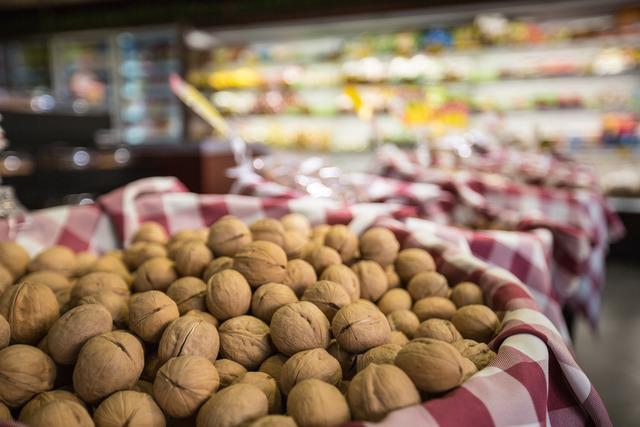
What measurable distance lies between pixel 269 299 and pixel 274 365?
0.36ft

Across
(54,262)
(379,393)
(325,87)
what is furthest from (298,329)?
(325,87)

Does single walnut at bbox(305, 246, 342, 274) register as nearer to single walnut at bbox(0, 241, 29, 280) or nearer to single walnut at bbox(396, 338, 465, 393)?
single walnut at bbox(396, 338, 465, 393)

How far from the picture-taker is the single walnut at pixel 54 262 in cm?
97

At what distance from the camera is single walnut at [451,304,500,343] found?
758mm

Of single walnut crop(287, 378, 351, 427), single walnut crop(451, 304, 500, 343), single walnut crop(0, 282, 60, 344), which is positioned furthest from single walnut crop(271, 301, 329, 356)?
single walnut crop(0, 282, 60, 344)

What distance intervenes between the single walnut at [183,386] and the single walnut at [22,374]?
158 mm

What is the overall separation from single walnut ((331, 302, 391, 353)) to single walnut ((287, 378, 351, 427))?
0.12 meters

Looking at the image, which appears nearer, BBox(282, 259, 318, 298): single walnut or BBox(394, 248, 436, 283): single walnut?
BBox(282, 259, 318, 298): single walnut

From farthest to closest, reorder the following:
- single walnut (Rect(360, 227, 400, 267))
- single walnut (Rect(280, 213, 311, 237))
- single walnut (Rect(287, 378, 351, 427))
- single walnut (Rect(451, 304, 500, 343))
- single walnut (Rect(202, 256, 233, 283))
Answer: single walnut (Rect(280, 213, 311, 237)), single walnut (Rect(360, 227, 400, 267)), single walnut (Rect(202, 256, 233, 283)), single walnut (Rect(451, 304, 500, 343)), single walnut (Rect(287, 378, 351, 427))

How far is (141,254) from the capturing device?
994 millimetres

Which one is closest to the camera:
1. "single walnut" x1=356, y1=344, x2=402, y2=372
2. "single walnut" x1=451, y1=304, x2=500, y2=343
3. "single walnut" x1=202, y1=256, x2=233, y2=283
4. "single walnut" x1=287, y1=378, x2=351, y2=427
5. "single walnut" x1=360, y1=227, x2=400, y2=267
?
"single walnut" x1=287, y1=378, x2=351, y2=427

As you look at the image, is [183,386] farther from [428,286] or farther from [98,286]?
[428,286]

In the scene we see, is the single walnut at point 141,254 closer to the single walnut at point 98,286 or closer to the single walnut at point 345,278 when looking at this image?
the single walnut at point 98,286

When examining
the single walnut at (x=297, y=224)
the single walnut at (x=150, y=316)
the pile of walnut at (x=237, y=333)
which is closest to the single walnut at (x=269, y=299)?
the pile of walnut at (x=237, y=333)
